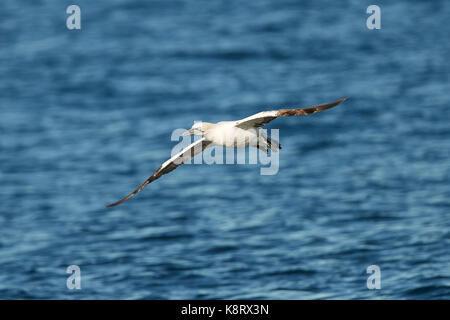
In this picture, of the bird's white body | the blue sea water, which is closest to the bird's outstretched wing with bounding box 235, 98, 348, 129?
the bird's white body

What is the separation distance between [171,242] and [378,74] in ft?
64.2

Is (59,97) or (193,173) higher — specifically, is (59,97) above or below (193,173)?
above

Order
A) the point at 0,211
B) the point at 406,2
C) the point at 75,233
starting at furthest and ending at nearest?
the point at 406,2
the point at 0,211
the point at 75,233

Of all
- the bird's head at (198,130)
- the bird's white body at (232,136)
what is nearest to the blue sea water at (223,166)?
the bird's white body at (232,136)

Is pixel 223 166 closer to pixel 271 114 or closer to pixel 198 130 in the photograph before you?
pixel 198 130

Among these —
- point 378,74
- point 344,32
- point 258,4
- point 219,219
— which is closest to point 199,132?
point 219,219

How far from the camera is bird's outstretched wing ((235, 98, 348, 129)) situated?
45.5 feet

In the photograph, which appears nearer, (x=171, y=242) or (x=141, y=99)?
(x=171, y=242)

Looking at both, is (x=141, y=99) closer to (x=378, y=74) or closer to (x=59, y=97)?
(x=59, y=97)

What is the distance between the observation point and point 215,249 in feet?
96.3

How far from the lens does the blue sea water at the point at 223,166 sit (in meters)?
27.4

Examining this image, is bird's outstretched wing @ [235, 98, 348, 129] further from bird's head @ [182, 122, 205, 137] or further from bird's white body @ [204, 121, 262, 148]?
bird's head @ [182, 122, 205, 137]

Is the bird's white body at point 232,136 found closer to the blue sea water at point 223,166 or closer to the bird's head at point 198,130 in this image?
the bird's head at point 198,130

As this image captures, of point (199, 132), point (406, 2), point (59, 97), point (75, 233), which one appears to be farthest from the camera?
point (406, 2)
